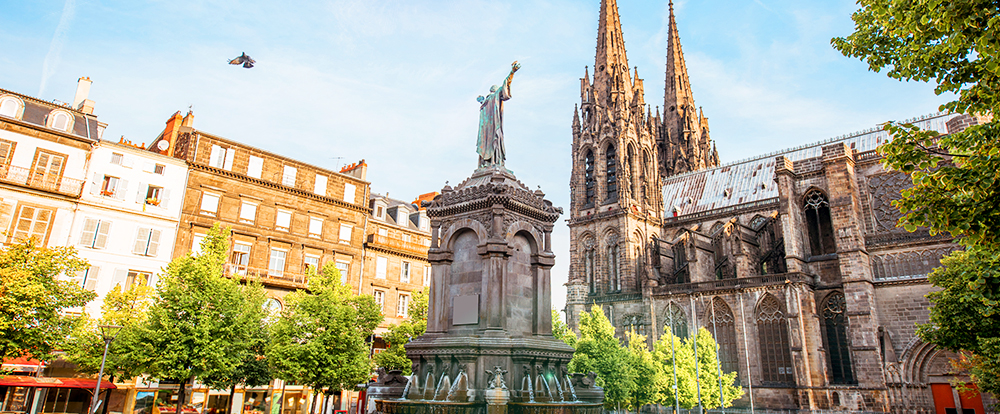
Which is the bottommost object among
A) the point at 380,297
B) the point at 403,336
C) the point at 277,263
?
the point at 403,336

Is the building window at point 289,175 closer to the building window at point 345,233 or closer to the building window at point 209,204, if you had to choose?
the building window at point 345,233

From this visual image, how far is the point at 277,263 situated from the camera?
33.0 metres

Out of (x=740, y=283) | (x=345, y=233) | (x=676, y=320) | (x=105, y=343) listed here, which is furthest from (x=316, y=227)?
(x=740, y=283)

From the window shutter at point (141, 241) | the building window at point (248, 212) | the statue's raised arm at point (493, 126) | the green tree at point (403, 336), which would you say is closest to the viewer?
the statue's raised arm at point (493, 126)

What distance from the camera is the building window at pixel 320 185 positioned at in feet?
119

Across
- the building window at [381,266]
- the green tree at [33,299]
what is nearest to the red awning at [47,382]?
the green tree at [33,299]

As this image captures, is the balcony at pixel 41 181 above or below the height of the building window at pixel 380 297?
above

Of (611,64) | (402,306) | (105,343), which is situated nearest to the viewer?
(105,343)

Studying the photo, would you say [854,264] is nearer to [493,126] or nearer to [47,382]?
[493,126]

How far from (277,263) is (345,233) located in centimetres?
476

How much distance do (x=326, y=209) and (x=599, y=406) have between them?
1042 inches

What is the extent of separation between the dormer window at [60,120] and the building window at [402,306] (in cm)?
1933

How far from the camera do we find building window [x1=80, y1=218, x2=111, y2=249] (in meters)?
28.0

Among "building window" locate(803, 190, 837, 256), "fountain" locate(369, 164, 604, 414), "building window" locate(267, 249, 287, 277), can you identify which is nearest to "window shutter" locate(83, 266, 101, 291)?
"building window" locate(267, 249, 287, 277)
